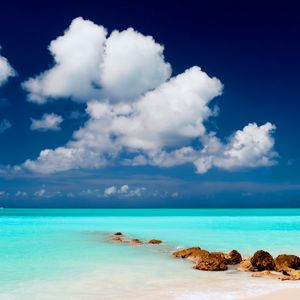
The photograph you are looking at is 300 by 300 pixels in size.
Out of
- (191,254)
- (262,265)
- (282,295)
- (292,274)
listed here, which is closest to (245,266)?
(262,265)

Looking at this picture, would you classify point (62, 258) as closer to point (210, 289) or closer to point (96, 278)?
point (96, 278)

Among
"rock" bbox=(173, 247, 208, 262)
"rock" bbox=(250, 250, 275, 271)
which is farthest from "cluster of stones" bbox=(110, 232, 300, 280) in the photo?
"rock" bbox=(173, 247, 208, 262)

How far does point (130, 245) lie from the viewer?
98.6ft

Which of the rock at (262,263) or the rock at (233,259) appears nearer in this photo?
the rock at (262,263)

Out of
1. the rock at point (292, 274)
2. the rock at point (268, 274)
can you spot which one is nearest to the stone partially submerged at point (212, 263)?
the rock at point (268, 274)

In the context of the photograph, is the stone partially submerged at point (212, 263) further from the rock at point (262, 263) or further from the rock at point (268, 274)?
the rock at point (268, 274)

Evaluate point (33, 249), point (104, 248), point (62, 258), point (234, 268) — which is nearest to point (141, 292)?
point (234, 268)

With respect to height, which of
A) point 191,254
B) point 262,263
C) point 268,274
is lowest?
point 268,274

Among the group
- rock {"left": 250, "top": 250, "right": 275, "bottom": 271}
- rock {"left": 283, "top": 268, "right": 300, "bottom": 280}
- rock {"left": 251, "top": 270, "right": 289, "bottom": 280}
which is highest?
rock {"left": 250, "top": 250, "right": 275, "bottom": 271}

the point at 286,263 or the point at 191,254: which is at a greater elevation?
the point at 286,263

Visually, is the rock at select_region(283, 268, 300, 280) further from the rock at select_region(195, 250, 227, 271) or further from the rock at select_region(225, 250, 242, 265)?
the rock at select_region(225, 250, 242, 265)

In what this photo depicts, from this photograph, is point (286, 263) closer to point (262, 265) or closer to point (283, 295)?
point (262, 265)

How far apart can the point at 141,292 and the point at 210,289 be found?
2560 mm

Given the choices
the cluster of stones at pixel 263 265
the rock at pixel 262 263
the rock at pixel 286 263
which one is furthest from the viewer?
the rock at pixel 262 263
